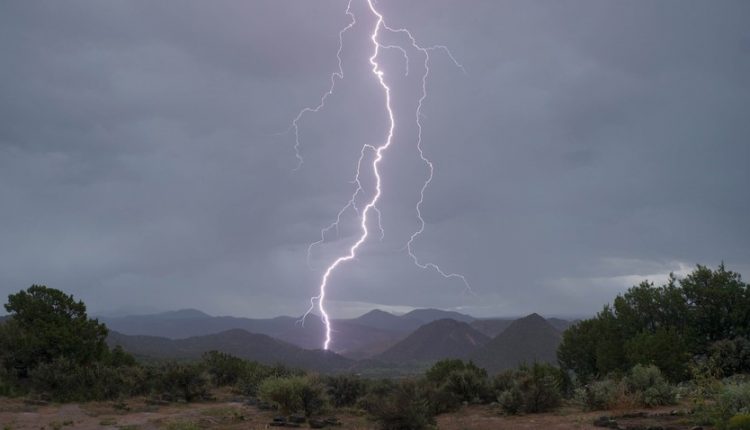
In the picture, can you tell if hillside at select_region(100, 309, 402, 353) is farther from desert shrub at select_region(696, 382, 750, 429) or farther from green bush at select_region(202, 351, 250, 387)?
desert shrub at select_region(696, 382, 750, 429)

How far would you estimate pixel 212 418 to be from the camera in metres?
15.6

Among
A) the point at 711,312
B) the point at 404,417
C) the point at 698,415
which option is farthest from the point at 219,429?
the point at 711,312

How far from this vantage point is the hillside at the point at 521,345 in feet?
255

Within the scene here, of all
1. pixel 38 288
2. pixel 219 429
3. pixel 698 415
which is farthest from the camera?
pixel 38 288

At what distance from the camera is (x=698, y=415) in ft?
39.4

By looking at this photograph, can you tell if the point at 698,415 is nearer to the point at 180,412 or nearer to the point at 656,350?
the point at 656,350

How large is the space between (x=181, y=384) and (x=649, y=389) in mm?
16448

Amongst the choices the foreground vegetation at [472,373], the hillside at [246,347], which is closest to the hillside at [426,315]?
the hillside at [246,347]

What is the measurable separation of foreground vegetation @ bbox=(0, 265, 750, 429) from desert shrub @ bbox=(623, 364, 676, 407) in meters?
0.03

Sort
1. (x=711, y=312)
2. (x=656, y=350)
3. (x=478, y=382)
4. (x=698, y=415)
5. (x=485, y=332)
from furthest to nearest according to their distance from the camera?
1. (x=485, y=332)
2. (x=711, y=312)
3. (x=656, y=350)
4. (x=478, y=382)
5. (x=698, y=415)

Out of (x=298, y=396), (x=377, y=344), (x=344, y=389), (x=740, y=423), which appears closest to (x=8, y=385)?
(x=298, y=396)

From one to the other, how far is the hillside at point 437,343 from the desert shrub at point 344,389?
7754 cm

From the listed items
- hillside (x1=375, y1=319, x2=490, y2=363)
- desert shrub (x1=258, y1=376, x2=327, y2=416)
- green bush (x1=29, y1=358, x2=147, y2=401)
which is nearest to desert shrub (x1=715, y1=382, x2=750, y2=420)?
desert shrub (x1=258, y1=376, x2=327, y2=416)

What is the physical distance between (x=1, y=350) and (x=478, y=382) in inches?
810
